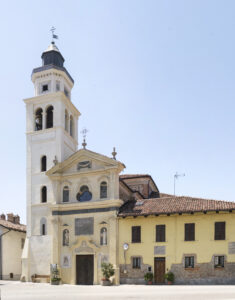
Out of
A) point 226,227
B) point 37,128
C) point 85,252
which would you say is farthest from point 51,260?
point 226,227

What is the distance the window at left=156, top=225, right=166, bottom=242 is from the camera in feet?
99.2

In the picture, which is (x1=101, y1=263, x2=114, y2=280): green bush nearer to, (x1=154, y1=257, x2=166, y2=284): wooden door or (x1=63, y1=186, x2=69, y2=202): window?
(x1=154, y1=257, x2=166, y2=284): wooden door

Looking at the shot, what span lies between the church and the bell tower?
0.09 meters

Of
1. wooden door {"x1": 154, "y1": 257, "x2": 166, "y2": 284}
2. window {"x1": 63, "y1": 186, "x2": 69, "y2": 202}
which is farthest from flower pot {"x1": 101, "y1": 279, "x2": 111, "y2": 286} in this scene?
window {"x1": 63, "y1": 186, "x2": 69, "y2": 202}

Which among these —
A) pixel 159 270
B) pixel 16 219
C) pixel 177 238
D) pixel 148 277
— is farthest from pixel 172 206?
pixel 16 219

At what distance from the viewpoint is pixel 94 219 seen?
32.5 m

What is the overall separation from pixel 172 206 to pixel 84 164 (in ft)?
29.5

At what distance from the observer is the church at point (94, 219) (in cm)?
2906

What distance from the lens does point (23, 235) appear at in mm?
43281

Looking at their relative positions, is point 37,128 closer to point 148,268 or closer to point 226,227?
point 148,268

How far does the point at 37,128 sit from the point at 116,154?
31.2 ft

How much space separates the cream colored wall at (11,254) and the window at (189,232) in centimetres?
2072

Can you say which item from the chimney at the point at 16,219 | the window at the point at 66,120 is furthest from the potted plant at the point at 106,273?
the chimney at the point at 16,219

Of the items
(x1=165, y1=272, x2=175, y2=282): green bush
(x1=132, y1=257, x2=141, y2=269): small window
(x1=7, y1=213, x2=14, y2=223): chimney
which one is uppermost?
(x1=7, y1=213, x2=14, y2=223): chimney
